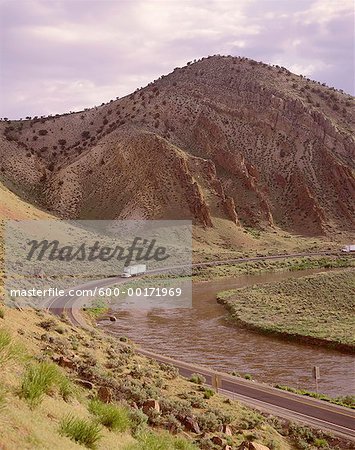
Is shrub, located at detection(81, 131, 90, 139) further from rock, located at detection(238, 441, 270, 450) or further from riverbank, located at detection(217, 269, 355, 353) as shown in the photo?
rock, located at detection(238, 441, 270, 450)

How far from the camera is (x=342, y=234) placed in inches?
3706

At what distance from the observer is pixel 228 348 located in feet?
110

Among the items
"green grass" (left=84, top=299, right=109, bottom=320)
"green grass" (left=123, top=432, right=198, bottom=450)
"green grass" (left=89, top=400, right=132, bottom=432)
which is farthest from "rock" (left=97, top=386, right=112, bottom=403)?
"green grass" (left=84, top=299, right=109, bottom=320)

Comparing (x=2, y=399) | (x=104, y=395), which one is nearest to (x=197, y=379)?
(x=104, y=395)

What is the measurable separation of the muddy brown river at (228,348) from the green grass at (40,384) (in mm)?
16966

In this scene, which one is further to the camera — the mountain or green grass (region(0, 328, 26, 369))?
the mountain

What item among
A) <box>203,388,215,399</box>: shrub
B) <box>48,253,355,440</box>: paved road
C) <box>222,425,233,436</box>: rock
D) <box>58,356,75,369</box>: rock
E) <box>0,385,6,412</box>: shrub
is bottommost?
<box>48,253,355,440</box>: paved road

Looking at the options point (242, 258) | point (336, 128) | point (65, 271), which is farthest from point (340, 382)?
point (336, 128)

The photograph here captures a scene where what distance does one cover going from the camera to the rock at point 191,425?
587 inches

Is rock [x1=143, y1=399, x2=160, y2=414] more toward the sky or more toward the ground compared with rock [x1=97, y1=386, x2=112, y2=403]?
more toward the ground

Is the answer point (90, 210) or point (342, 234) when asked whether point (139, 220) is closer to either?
point (90, 210)

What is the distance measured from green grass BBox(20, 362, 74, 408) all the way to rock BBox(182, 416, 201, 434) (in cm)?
509

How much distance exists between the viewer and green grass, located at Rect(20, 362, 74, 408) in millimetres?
8992

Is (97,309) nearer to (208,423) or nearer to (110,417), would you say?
(208,423)
